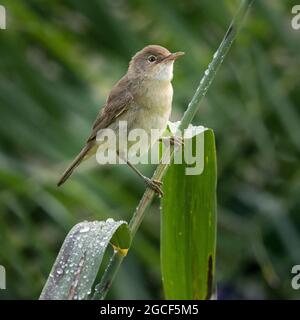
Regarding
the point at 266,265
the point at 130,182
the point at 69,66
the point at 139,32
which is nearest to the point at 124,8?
the point at 139,32

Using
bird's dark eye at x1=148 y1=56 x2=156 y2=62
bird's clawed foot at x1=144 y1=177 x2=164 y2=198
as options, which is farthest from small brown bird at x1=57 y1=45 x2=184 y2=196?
bird's clawed foot at x1=144 y1=177 x2=164 y2=198

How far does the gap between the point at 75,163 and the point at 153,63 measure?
447 millimetres

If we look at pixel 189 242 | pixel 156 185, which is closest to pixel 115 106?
pixel 156 185

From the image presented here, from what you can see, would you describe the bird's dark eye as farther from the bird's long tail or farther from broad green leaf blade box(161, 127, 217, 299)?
broad green leaf blade box(161, 127, 217, 299)

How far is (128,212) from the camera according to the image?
3271mm

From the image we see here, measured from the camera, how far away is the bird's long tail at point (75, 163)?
2.73 meters

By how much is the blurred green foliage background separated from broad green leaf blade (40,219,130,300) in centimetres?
89

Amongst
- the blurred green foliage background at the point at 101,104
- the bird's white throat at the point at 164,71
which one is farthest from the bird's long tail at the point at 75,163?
the bird's white throat at the point at 164,71

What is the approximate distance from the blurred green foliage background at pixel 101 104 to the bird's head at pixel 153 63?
8cm

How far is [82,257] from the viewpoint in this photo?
6.13ft

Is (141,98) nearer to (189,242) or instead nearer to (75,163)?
(75,163)

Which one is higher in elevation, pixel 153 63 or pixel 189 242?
pixel 153 63

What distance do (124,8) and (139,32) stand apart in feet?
0.39

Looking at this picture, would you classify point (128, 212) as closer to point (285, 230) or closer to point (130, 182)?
point (130, 182)
